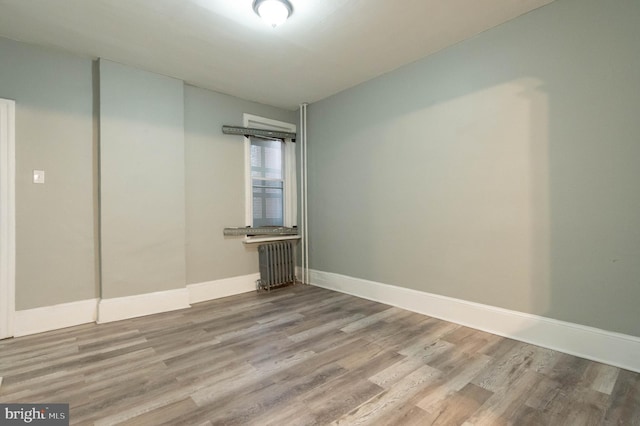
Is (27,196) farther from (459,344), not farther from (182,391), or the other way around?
(459,344)

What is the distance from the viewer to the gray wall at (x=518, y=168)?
2.08 m

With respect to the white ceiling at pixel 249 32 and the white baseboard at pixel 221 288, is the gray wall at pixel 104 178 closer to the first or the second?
the white baseboard at pixel 221 288

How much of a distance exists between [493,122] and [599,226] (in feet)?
3.82

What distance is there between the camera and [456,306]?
2.90m

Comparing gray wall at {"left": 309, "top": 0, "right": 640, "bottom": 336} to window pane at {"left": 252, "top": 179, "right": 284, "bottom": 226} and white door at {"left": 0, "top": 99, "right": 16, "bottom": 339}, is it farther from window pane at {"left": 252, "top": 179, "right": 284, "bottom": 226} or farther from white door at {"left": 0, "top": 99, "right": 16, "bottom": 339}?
white door at {"left": 0, "top": 99, "right": 16, "bottom": 339}

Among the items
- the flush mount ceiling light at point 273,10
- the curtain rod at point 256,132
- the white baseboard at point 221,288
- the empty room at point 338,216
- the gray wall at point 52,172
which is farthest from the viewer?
the curtain rod at point 256,132

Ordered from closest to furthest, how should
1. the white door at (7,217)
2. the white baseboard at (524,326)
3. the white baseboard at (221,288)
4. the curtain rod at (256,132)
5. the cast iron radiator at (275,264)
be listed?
1. the white baseboard at (524,326)
2. the white door at (7,217)
3. the white baseboard at (221,288)
4. the curtain rod at (256,132)
5. the cast iron radiator at (275,264)

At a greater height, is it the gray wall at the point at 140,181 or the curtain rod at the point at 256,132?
the curtain rod at the point at 256,132

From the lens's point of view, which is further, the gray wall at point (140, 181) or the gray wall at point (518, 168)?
the gray wall at point (140, 181)

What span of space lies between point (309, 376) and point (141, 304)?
2.29 metres

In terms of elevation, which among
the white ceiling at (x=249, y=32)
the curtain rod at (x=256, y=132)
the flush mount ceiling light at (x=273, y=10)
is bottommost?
the curtain rod at (x=256, y=132)

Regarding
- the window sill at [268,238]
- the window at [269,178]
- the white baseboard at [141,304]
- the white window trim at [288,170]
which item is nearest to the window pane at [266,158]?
the window at [269,178]

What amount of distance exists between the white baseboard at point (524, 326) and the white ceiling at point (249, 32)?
258cm

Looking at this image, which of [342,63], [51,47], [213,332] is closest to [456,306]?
[213,332]
